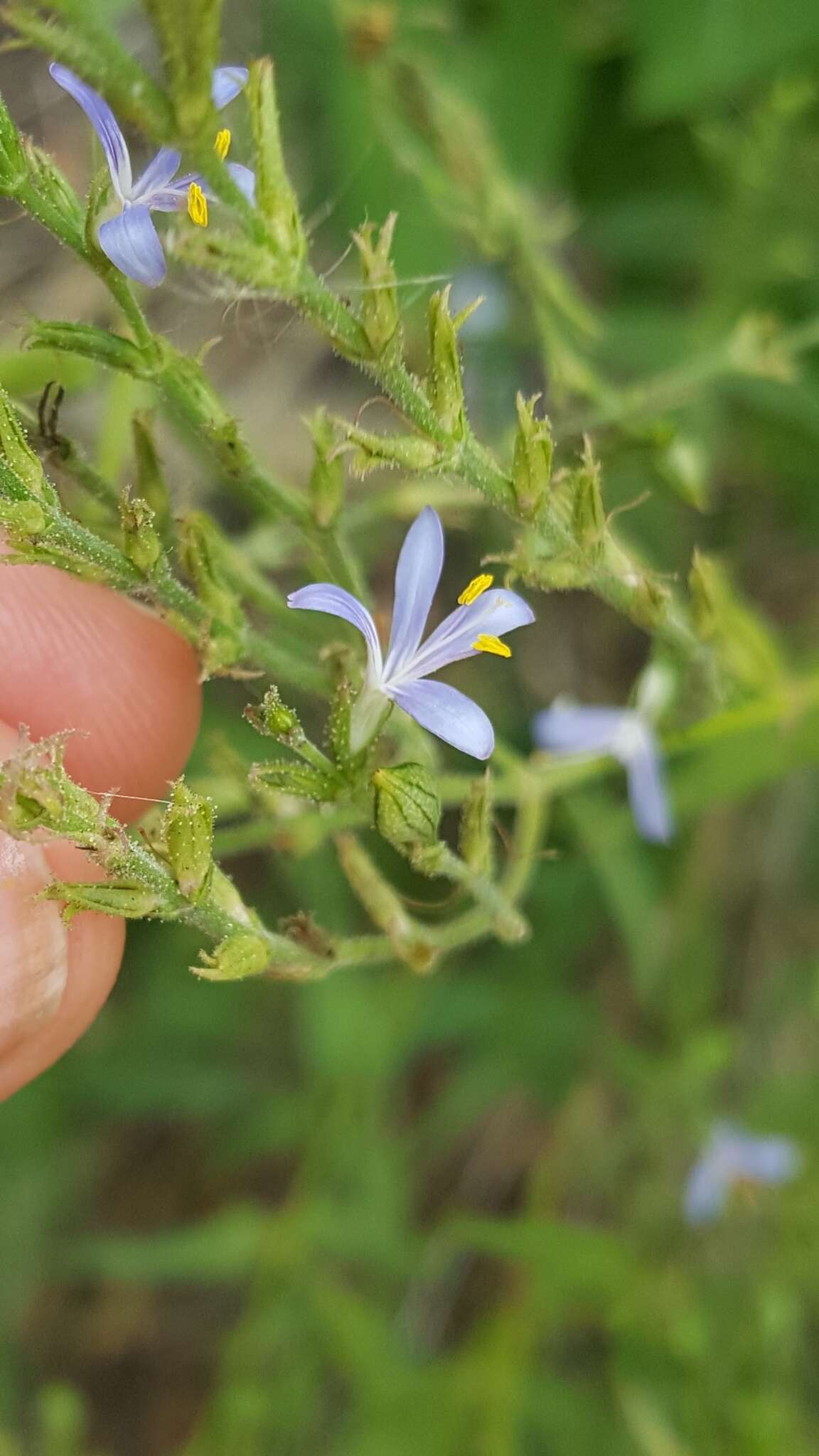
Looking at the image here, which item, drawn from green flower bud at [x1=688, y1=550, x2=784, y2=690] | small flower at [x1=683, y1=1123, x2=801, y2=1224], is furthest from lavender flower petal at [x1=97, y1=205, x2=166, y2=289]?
small flower at [x1=683, y1=1123, x2=801, y2=1224]

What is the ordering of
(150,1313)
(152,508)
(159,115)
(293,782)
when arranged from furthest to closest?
1. (150,1313)
2. (152,508)
3. (293,782)
4. (159,115)

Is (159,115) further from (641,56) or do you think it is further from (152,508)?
(641,56)

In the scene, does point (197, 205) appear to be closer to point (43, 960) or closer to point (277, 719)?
point (277, 719)

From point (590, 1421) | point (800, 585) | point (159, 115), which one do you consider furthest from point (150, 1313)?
point (159, 115)

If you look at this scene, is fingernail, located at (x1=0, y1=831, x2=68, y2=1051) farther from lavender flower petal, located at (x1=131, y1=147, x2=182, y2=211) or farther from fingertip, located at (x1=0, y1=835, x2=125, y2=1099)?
lavender flower petal, located at (x1=131, y1=147, x2=182, y2=211)

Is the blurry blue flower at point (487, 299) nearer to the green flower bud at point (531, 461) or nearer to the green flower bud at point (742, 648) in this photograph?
the green flower bud at point (742, 648)

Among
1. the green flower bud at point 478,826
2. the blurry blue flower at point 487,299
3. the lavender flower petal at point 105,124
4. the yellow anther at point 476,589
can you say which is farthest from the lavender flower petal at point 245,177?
the blurry blue flower at point 487,299
